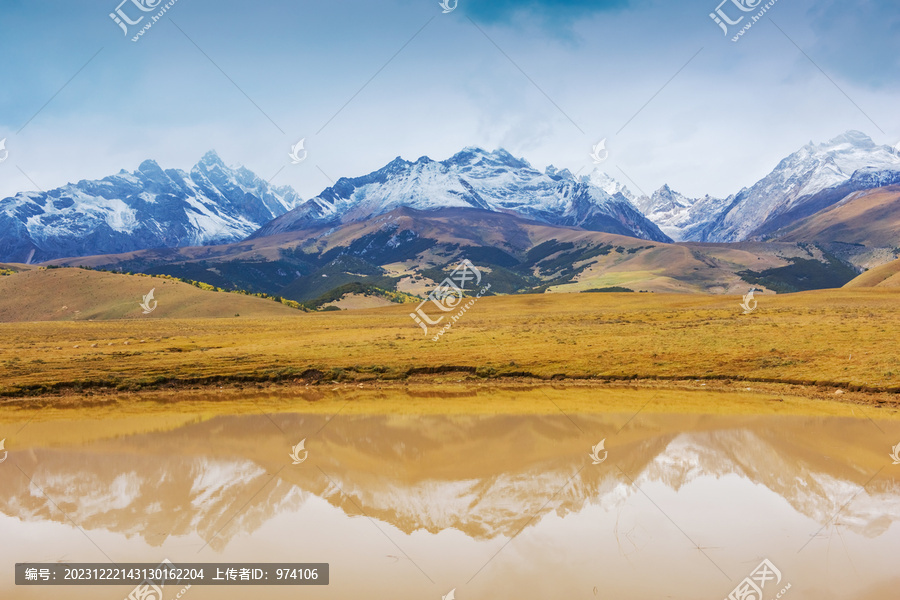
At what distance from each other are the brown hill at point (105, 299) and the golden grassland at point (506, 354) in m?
67.7

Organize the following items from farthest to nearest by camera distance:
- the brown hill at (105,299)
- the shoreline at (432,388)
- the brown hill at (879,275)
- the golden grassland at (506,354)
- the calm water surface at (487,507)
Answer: the brown hill at (879,275) < the brown hill at (105,299) < the golden grassland at (506,354) < the shoreline at (432,388) < the calm water surface at (487,507)

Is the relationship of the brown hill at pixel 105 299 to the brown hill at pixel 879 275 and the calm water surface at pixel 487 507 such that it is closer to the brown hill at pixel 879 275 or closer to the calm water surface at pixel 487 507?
the calm water surface at pixel 487 507

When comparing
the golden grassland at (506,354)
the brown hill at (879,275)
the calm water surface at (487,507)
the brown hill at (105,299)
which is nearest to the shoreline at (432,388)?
the golden grassland at (506,354)

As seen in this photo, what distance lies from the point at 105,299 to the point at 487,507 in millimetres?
164316

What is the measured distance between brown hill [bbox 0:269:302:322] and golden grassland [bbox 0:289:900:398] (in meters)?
67.7

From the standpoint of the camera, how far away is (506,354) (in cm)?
5284

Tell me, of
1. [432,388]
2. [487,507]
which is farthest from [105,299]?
[487,507]

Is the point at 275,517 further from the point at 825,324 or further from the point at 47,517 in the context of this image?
the point at 825,324

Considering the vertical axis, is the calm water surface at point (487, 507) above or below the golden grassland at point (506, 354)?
below

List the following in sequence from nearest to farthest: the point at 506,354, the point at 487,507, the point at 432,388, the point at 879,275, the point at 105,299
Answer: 1. the point at 487,507
2. the point at 432,388
3. the point at 506,354
4. the point at 105,299
5. the point at 879,275

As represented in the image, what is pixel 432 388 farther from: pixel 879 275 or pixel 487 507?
pixel 879 275

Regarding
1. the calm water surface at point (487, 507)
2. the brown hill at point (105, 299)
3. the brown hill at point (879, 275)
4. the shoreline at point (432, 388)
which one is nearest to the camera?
the calm water surface at point (487, 507)

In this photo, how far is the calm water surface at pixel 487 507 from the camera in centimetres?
1470

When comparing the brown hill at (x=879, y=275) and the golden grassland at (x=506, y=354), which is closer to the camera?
the golden grassland at (x=506, y=354)
